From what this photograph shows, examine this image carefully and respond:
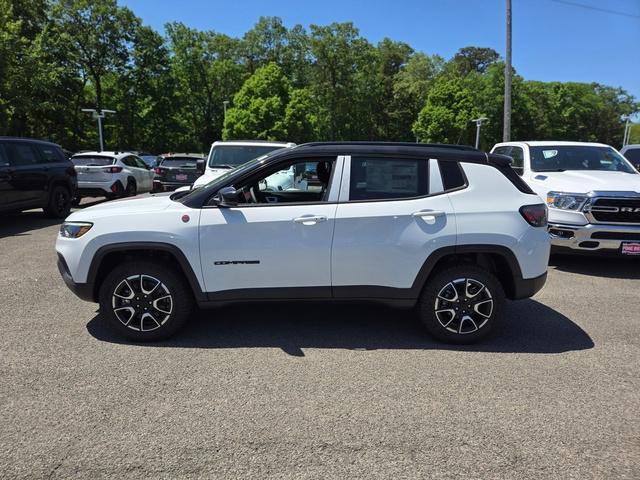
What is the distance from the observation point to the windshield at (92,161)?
Answer: 537 inches

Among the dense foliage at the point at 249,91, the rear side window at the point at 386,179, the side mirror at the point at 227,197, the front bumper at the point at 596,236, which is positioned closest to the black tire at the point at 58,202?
the side mirror at the point at 227,197

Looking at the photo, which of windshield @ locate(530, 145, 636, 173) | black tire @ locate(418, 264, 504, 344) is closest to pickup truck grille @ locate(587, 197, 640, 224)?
windshield @ locate(530, 145, 636, 173)

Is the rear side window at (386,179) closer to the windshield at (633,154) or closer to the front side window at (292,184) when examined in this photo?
the front side window at (292,184)

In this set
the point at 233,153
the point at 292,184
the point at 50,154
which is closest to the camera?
the point at 292,184

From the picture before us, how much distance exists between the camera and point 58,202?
36.5ft

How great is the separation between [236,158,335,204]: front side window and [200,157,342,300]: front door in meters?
0.04

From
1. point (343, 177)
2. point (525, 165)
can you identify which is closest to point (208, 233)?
point (343, 177)

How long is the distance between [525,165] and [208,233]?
6345mm

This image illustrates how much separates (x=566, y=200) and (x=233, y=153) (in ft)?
22.5

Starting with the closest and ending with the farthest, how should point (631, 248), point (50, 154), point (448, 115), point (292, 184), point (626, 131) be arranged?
point (292, 184) < point (631, 248) < point (50, 154) < point (448, 115) < point (626, 131)

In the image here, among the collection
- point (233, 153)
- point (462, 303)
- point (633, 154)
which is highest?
point (233, 153)

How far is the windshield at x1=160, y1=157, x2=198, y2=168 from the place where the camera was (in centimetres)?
1512

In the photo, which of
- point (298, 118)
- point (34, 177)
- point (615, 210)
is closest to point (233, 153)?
point (34, 177)

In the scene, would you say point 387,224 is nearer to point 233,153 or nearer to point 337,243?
point 337,243
